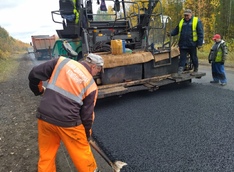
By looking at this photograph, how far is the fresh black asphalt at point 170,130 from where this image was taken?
2246 millimetres

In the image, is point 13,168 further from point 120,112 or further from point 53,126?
point 120,112

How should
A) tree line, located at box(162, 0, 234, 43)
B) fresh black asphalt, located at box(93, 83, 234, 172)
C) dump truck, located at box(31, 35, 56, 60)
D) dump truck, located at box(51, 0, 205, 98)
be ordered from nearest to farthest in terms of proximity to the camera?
fresh black asphalt, located at box(93, 83, 234, 172)
dump truck, located at box(51, 0, 205, 98)
tree line, located at box(162, 0, 234, 43)
dump truck, located at box(31, 35, 56, 60)

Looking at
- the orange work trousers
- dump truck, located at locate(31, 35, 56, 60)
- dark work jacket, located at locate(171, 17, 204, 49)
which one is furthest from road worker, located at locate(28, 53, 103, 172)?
dump truck, located at locate(31, 35, 56, 60)

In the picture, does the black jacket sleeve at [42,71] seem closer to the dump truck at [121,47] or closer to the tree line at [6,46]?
the dump truck at [121,47]

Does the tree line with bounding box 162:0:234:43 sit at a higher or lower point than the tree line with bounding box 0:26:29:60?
higher

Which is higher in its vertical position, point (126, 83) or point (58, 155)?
point (126, 83)

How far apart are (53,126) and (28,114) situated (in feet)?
8.57

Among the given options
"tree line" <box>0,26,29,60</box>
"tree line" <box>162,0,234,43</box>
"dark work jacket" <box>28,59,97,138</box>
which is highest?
"tree line" <box>162,0,234,43</box>

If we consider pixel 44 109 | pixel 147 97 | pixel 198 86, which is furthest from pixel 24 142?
pixel 198 86

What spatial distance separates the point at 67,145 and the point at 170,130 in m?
1.63

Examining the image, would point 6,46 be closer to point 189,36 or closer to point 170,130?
point 189,36

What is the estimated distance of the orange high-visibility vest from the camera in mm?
1767

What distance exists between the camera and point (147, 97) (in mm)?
4500

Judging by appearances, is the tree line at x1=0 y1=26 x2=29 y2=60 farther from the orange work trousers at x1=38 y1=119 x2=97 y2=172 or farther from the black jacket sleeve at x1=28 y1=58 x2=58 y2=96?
the orange work trousers at x1=38 y1=119 x2=97 y2=172
